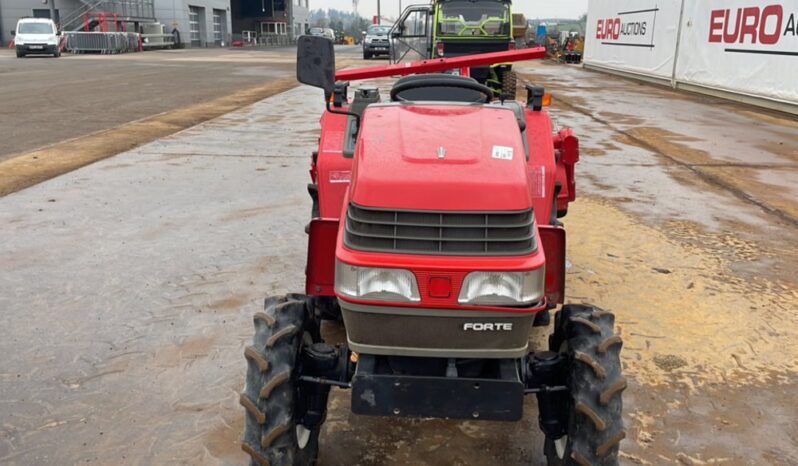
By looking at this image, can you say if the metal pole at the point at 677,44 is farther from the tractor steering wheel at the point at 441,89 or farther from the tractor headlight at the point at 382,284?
the tractor headlight at the point at 382,284

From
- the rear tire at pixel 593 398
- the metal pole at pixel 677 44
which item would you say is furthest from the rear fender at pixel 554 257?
the metal pole at pixel 677 44

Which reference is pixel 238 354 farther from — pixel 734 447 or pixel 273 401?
pixel 734 447

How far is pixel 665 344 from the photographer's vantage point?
11.7 feet

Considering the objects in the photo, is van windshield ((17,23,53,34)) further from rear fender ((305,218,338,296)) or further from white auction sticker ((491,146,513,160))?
white auction sticker ((491,146,513,160))

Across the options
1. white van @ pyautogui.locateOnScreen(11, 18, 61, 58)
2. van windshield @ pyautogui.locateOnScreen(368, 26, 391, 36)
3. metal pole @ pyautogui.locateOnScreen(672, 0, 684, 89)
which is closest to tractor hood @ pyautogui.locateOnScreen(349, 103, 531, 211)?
metal pole @ pyautogui.locateOnScreen(672, 0, 684, 89)

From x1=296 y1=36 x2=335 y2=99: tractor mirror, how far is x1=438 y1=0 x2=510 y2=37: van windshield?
458 inches

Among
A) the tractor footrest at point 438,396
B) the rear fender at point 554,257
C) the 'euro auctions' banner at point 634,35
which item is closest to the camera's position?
the tractor footrest at point 438,396

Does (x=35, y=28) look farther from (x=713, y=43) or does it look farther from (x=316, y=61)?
(x=316, y=61)

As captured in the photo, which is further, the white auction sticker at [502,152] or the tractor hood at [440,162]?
the white auction sticker at [502,152]

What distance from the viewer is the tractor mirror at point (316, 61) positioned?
8.63 ft

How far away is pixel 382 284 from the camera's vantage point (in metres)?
1.99

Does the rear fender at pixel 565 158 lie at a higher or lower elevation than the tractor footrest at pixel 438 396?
higher

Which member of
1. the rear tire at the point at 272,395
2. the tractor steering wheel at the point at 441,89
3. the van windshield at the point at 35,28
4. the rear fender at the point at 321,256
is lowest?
the rear tire at the point at 272,395

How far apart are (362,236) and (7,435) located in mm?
1815
